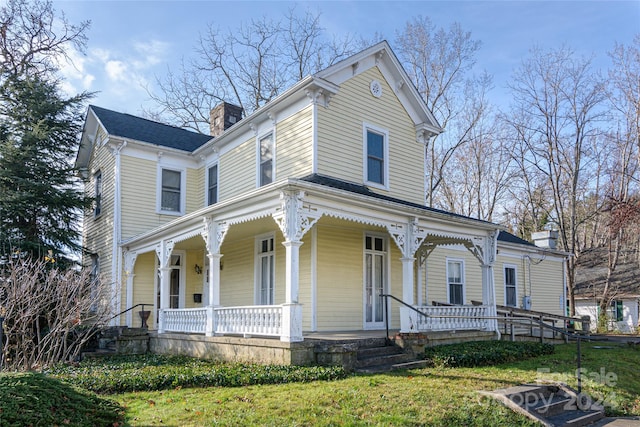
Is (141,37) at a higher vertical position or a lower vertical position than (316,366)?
higher

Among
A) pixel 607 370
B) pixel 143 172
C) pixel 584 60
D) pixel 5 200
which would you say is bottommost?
pixel 607 370

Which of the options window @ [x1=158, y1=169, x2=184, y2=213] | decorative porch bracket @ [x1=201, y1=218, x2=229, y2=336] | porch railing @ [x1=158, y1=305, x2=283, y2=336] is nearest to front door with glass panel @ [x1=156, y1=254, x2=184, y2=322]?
window @ [x1=158, y1=169, x2=184, y2=213]

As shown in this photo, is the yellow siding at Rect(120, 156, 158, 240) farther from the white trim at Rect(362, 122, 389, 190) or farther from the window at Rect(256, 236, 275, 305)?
the white trim at Rect(362, 122, 389, 190)

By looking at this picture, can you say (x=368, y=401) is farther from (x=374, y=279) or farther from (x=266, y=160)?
(x=266, y=160)

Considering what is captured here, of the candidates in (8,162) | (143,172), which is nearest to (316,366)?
(143,172)

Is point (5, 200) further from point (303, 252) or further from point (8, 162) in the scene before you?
point (303, 252)

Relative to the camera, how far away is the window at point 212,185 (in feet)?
56.6

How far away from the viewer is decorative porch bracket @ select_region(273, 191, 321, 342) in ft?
30.1

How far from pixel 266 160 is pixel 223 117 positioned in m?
6.71

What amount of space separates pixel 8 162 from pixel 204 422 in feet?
44.2

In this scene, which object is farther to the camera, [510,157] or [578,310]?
[510,157]

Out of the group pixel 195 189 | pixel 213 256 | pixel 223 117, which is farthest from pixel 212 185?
pixel 213 256

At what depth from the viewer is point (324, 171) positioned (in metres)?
12.9

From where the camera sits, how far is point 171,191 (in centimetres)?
1758
